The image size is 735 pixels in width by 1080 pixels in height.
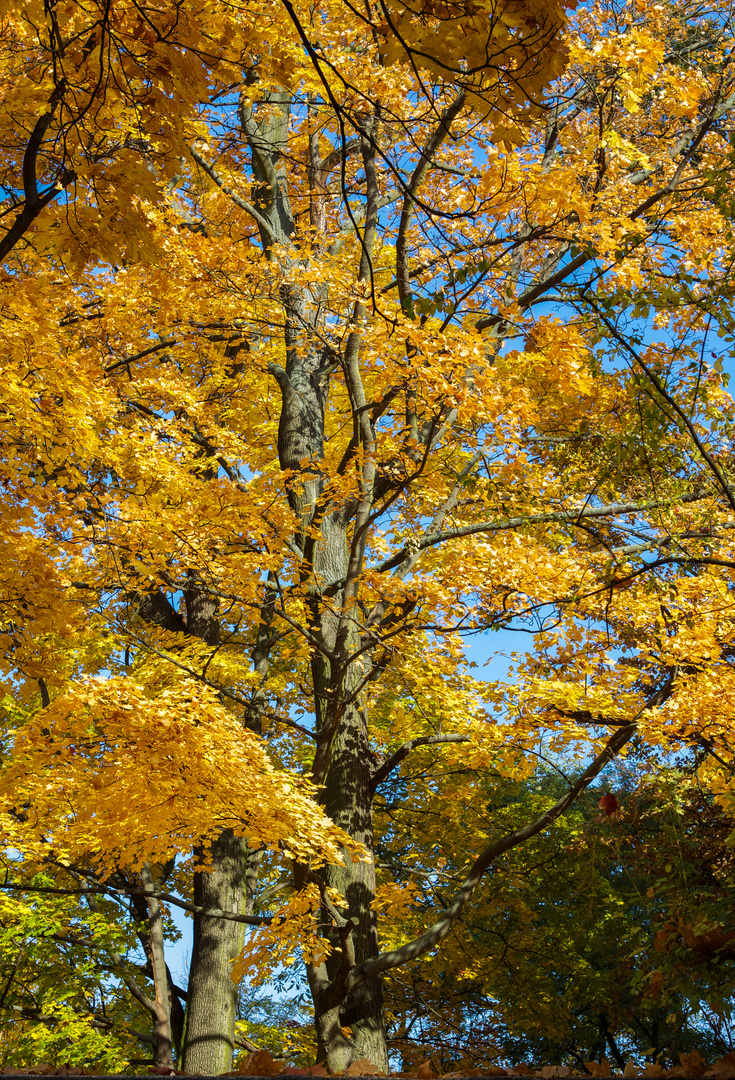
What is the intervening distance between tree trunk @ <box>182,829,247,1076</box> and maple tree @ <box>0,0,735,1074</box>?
4cm

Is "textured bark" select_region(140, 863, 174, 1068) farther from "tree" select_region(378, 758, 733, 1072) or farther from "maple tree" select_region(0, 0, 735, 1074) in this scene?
"tree" select_region(378, 758, 733, 1072)

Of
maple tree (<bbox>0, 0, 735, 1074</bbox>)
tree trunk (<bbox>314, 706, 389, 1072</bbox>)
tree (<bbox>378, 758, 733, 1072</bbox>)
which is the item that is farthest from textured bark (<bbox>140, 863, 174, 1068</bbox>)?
tree trunk (<bbox>314, 706, 389, 1072</bbox>)

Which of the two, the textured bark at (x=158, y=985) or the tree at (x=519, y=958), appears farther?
the tree at (x=519, y=958)

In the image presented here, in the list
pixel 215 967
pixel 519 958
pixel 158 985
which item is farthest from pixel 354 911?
pixel 519 958

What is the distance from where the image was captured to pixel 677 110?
28.7ft

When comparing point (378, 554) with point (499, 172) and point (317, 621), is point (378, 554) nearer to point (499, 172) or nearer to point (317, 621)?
point (317, 621)

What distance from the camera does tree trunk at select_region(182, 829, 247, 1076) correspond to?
907 centimetres

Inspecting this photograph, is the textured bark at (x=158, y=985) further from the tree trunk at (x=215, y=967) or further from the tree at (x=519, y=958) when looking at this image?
the tree at (x=519, y=958)

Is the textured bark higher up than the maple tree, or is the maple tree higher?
the maple tree

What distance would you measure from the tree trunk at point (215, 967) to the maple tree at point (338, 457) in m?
0.04

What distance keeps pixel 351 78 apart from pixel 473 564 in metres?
4.71

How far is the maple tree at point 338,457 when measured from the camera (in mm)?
4516

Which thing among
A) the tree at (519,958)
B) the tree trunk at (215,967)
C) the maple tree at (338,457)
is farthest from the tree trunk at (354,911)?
the tree trunk at (215,967)

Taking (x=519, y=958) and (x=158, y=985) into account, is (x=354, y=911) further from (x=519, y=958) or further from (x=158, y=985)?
(x=519, y=958)
